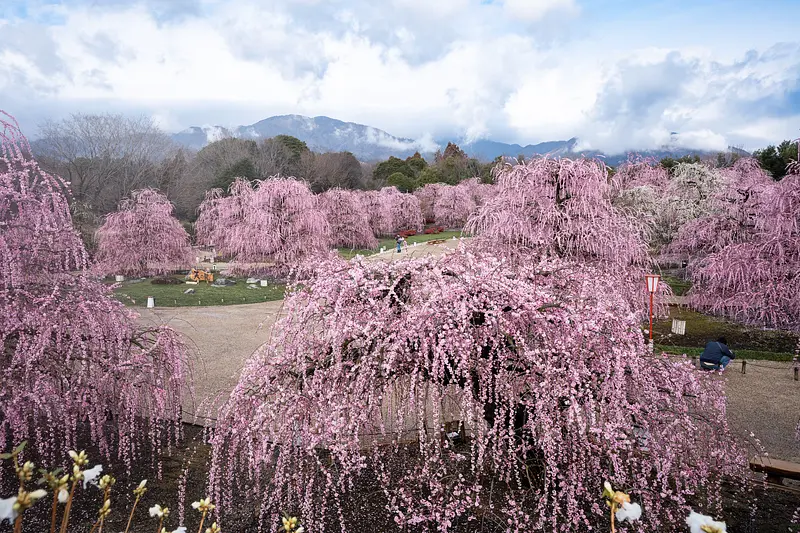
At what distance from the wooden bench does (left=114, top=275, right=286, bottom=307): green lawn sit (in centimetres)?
1510

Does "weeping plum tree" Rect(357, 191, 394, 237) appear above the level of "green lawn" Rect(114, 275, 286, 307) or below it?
above

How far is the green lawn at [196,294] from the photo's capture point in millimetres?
17078

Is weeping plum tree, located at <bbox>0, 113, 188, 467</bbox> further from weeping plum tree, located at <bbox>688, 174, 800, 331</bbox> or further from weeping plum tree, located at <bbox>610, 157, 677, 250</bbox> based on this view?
weeping plum tree, located at <bbox>610, 157, 677, 250</bbox>

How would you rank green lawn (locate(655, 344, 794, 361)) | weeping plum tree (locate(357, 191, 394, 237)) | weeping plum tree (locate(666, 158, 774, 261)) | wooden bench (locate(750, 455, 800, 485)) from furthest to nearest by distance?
1. weeping plum tree (locate(357, 191, 394, 237))
2. weeping plum tree (locate(666, 158, 774, 261))
3. green lawn (locate(655, 344, 794, 361))
4. wooden bench (locate(750, 455, 800, 485))

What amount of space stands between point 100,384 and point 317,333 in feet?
8.52

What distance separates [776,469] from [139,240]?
23.9 metres

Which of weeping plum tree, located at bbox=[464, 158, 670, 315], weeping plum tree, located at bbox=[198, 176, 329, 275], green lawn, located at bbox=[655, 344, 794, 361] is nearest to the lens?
weeping plum tree, located at bbox=[464, 158, 670, 315]

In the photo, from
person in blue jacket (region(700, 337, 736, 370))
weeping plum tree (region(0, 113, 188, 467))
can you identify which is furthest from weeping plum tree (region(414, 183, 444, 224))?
weeping plum tree (region(0, 113, 188, 467))

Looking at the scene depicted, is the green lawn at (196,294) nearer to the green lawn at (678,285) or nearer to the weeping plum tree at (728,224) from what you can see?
the weeping plum tree at (728,224)

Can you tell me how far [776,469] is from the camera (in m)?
5.46

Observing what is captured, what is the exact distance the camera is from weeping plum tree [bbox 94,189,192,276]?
22156 millimetres

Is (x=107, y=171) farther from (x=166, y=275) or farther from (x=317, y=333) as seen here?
(x=317, y=333)

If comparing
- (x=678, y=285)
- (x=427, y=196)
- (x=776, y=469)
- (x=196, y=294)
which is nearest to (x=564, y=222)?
(x=776, y=469)

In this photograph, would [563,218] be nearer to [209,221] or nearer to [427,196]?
[209,221]
